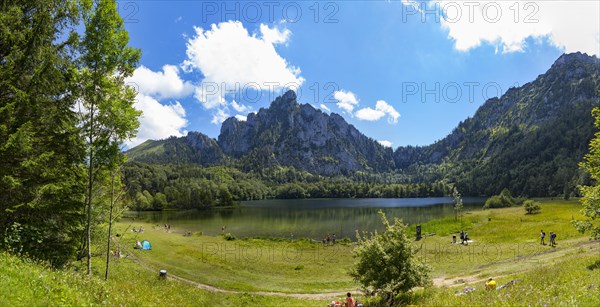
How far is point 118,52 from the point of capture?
62.9 feet

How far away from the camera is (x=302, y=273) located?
39438mm

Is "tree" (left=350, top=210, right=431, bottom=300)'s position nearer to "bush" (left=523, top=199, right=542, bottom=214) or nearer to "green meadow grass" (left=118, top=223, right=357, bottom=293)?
"green meadow grass" (left=118, top=223, right=357, bottom=293)

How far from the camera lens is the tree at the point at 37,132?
16.7 metres

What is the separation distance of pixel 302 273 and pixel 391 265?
21213 millimetres

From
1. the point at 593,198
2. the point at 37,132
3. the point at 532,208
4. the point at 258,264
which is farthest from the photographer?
the point at 532,208

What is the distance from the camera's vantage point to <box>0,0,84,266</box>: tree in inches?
658

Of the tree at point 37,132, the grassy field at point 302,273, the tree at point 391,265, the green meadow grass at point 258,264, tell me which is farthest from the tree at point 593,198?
the tree at point 37,132

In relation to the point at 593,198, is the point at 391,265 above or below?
below

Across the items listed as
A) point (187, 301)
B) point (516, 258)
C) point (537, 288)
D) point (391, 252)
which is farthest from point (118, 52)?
point (516, 258)

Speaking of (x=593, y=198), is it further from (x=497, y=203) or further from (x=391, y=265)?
(x=497, y=203)

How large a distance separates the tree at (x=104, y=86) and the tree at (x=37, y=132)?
908 mm

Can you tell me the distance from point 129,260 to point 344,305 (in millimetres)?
30025

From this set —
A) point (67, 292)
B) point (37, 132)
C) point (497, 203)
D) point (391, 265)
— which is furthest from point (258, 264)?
point (497, 203)

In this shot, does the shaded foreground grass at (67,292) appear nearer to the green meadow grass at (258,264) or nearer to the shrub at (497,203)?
the green meadow grass at (258,264)
